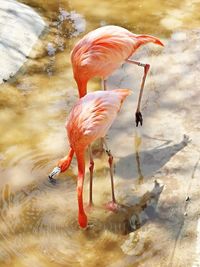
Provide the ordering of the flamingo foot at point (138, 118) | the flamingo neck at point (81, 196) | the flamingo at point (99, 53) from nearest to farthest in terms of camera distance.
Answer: the flamingo neck at point (81, 196) → the flamingo at point (99, 53) → the flamingo foot at point (138, 118)

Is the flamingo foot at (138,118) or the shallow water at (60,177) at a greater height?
the flamingo foot at (138,118)

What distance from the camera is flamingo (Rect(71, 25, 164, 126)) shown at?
2.96 meters

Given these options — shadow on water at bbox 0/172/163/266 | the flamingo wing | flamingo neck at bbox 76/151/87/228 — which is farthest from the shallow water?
the flamingo wing

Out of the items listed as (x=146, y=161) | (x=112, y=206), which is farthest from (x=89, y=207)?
(x=146, y=161)

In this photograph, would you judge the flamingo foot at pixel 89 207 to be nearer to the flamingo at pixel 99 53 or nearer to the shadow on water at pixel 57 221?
the shadow on water at pixel 57 221

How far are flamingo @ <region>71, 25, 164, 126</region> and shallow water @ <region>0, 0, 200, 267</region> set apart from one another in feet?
1.57

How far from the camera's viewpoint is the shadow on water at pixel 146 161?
304cm

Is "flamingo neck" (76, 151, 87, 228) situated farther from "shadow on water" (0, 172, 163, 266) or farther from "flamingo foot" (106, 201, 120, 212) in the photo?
"flamingo foot" (106, 201, 120, 212)

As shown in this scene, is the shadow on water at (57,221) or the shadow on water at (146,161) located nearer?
the shadow on water at (57,221)

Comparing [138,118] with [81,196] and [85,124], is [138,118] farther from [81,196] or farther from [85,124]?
[81,196]

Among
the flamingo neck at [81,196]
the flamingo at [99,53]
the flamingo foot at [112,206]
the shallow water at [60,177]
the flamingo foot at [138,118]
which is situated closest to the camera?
the flamingo neck at [81,196]

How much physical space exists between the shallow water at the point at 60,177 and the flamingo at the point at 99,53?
48 centimetres

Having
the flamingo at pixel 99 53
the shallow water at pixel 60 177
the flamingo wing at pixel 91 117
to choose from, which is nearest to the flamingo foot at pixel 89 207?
the shallow water at pixel 60 177

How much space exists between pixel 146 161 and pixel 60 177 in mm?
512
